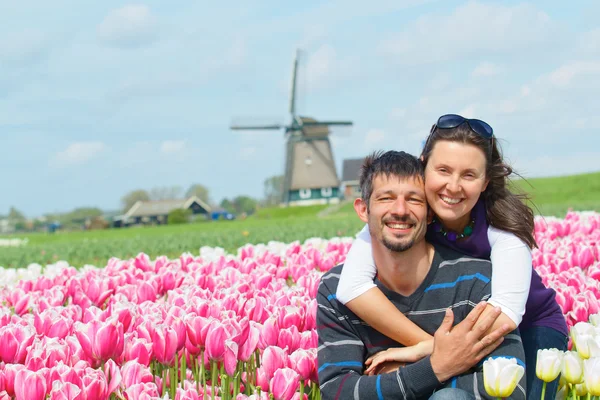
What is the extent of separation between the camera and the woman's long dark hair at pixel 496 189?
3348 millimetres

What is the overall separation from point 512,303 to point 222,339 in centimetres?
138

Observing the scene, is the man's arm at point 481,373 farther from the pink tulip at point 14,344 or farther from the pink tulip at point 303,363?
the pink tulip at point 14,344

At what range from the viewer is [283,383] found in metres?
2.91

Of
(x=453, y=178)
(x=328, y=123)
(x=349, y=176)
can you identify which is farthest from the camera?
(x=349, y=176)

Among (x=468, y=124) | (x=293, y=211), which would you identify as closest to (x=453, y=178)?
(x=468, y=124)

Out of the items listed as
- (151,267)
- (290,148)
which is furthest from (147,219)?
(151,267)

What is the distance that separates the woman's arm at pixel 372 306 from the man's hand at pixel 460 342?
0.24 meters

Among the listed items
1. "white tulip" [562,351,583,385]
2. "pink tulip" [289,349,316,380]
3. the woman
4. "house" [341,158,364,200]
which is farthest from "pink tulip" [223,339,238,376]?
"house" [341,158,364,200]

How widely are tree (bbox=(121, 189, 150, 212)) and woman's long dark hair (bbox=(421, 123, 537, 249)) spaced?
109718mm

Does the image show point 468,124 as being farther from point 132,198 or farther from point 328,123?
point 132,198

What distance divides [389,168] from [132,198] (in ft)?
367

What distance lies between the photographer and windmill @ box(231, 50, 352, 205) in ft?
180

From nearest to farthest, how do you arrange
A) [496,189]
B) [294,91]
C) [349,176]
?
1. [496,189]
2. [294,91]
3. [349,176]

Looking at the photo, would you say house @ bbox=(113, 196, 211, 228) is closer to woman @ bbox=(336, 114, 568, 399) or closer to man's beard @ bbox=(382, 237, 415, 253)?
woman @ bbox=(336, 114, 568, 399)
